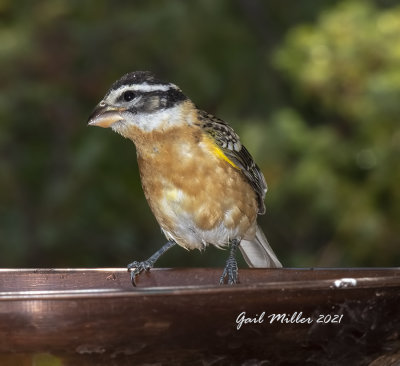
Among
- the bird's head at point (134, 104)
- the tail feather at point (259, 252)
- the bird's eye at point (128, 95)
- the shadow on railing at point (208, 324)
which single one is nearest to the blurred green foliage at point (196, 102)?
the tail feather at point (259, 252)

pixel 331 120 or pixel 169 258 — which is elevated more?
pixel 331 120

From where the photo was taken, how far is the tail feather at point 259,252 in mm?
4297

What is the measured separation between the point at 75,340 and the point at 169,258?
732 cm

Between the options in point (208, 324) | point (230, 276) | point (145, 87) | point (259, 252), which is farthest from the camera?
point (259, 252)

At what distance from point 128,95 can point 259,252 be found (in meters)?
1.12

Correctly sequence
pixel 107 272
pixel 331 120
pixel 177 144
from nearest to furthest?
pixel 107 272, pixel 177 144, pixel 331 120

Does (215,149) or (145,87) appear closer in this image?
(145,87)

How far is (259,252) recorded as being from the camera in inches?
170

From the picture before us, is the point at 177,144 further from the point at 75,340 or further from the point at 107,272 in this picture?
the point at 75,340

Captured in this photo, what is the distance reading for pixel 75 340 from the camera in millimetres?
2014

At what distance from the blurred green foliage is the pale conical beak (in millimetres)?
3140

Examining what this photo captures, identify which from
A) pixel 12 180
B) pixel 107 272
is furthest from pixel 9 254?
pixel 107 272

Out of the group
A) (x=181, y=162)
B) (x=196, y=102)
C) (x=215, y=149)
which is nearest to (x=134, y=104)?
(x=181, y=162)

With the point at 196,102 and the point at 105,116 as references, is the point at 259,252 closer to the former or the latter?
the point at 105,116
